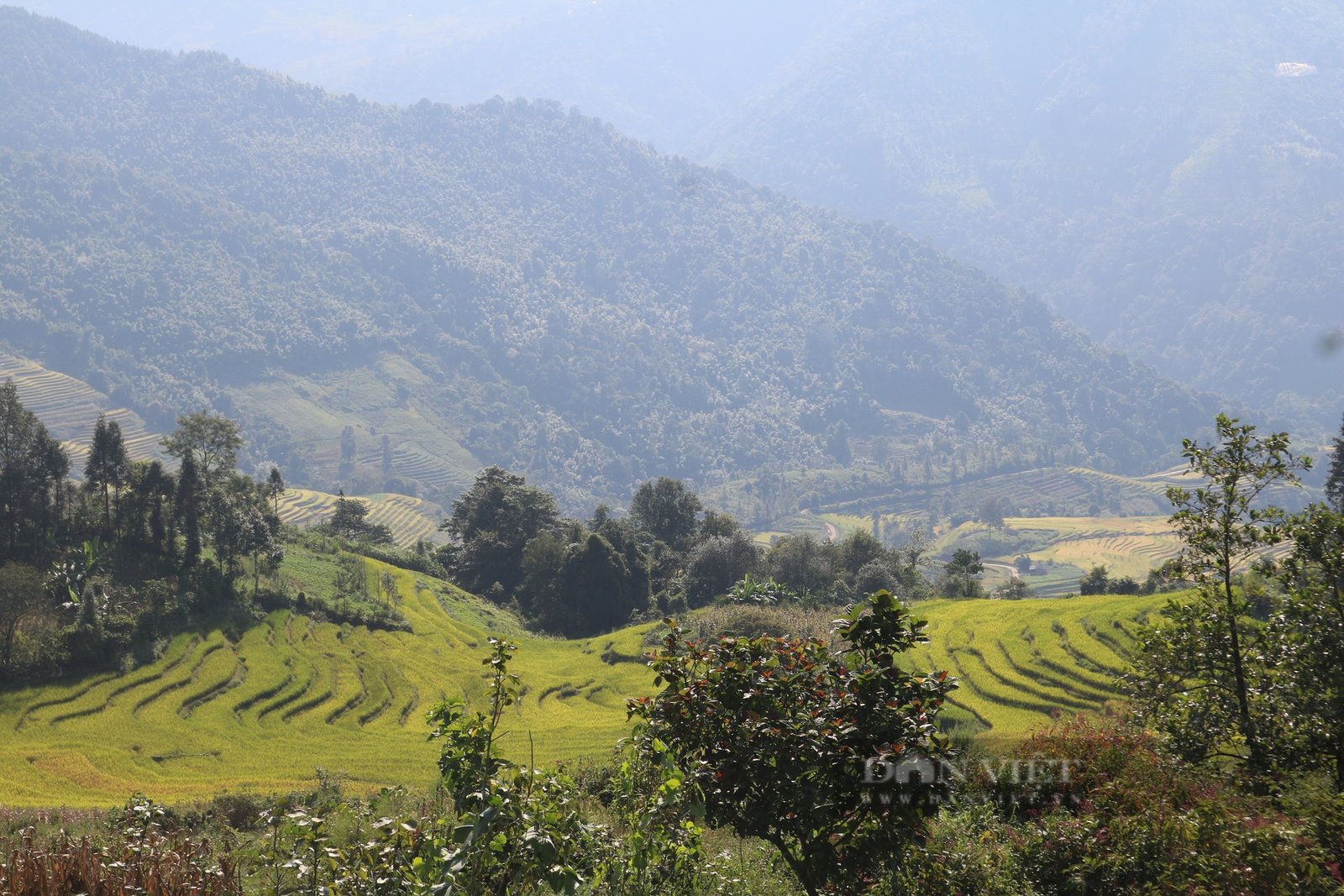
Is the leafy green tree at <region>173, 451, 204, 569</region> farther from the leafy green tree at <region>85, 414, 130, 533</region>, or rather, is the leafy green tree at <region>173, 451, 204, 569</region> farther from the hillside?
the hillside

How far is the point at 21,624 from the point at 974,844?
43.5 m

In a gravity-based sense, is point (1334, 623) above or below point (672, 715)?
above

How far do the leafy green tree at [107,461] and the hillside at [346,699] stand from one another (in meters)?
9.73

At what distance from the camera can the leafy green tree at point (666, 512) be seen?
86.4 m

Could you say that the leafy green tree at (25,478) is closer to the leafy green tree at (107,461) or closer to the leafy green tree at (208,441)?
the leafy green tree at (107,461)

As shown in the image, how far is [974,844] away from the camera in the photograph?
467 inches

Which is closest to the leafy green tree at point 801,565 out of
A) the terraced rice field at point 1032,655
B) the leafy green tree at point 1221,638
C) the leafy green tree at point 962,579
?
the leafy green tree at point 962,579

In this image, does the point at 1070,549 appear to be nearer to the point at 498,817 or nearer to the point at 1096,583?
the point at 1096,583

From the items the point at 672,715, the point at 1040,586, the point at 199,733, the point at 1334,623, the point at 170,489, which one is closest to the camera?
the point at 672,715

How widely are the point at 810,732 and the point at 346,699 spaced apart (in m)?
39.8

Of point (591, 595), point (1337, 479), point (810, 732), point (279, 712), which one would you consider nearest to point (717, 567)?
point (591, 595)

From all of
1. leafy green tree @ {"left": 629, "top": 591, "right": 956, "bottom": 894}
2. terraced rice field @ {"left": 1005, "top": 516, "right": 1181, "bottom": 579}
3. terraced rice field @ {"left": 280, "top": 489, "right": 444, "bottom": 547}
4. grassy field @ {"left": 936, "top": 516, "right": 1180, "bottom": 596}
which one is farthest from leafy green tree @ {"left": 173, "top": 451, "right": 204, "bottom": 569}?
terraced rice field @ {"left": 1005, "top": 516, "right": 1181, "bottom": 579}

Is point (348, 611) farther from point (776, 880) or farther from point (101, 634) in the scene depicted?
point (776, 880)

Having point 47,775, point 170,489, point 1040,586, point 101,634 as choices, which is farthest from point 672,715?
point 1040,586
